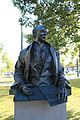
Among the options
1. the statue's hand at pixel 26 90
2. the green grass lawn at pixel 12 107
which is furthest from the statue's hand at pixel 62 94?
the green grass lawn at pixel 12 107

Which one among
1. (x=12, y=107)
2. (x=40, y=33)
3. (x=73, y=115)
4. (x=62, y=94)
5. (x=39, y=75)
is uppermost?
(x=40, y=33)

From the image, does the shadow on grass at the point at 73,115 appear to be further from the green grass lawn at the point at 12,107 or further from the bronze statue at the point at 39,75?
the bronze statue at the point at 39,75

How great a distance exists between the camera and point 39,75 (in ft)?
15.5

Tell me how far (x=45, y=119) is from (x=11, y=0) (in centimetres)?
760

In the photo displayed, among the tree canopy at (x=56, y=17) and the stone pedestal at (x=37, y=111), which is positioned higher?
the tree canopy at (x=56, y=17)

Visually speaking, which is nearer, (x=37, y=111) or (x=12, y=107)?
(x=37, y=111)

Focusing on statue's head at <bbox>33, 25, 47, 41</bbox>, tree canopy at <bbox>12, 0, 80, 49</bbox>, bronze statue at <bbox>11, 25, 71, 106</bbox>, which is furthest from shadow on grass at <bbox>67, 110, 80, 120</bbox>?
statue's head at <bbox>33, 25, 47, 41</bbox>

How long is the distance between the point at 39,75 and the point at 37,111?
543mm

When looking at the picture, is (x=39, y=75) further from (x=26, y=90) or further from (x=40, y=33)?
(x=40, y=33)

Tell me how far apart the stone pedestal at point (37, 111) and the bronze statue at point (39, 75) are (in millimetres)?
124

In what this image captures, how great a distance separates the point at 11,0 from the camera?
1145cm

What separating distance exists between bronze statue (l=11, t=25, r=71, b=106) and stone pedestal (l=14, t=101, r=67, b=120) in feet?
0.41

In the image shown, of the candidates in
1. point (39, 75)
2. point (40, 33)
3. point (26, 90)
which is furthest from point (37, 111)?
point (40, 33)

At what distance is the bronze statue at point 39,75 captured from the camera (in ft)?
Answer: 14.8
